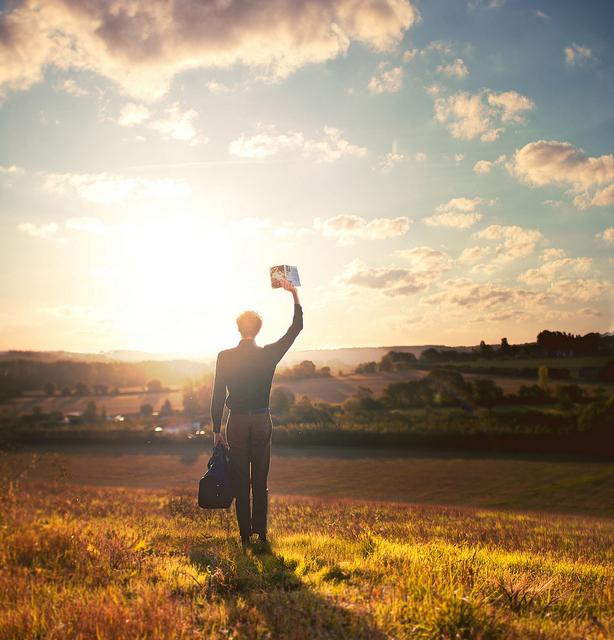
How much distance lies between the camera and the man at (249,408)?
6.80 metres

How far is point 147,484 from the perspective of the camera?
30.6 metres

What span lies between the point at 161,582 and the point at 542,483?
29180 millimetres

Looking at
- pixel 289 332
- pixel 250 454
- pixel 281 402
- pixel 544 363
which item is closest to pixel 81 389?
pixel 281 402

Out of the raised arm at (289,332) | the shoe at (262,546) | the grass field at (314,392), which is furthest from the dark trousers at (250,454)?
the grass field at (314,392)

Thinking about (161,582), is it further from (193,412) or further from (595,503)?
(193,412)

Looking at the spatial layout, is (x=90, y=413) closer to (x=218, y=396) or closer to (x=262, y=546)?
(x=218, y=396)

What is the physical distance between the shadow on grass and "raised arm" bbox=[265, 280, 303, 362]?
249 cm

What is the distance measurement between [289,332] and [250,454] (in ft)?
5.36

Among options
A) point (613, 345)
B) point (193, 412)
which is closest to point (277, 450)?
point (193, 412)

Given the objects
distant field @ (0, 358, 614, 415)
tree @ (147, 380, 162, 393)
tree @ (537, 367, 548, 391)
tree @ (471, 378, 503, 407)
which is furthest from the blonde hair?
tree @ (147, 380, 162, 393)

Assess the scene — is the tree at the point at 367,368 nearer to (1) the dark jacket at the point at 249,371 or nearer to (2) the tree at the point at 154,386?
(2) the tree at the point at 154,386

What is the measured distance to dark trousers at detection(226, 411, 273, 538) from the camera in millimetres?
6801

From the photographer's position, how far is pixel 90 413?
2427 inches

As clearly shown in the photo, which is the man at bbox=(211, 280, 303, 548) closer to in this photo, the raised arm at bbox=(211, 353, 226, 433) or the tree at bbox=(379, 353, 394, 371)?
the raised arm at bbox=(211, 353, 226, 433)
